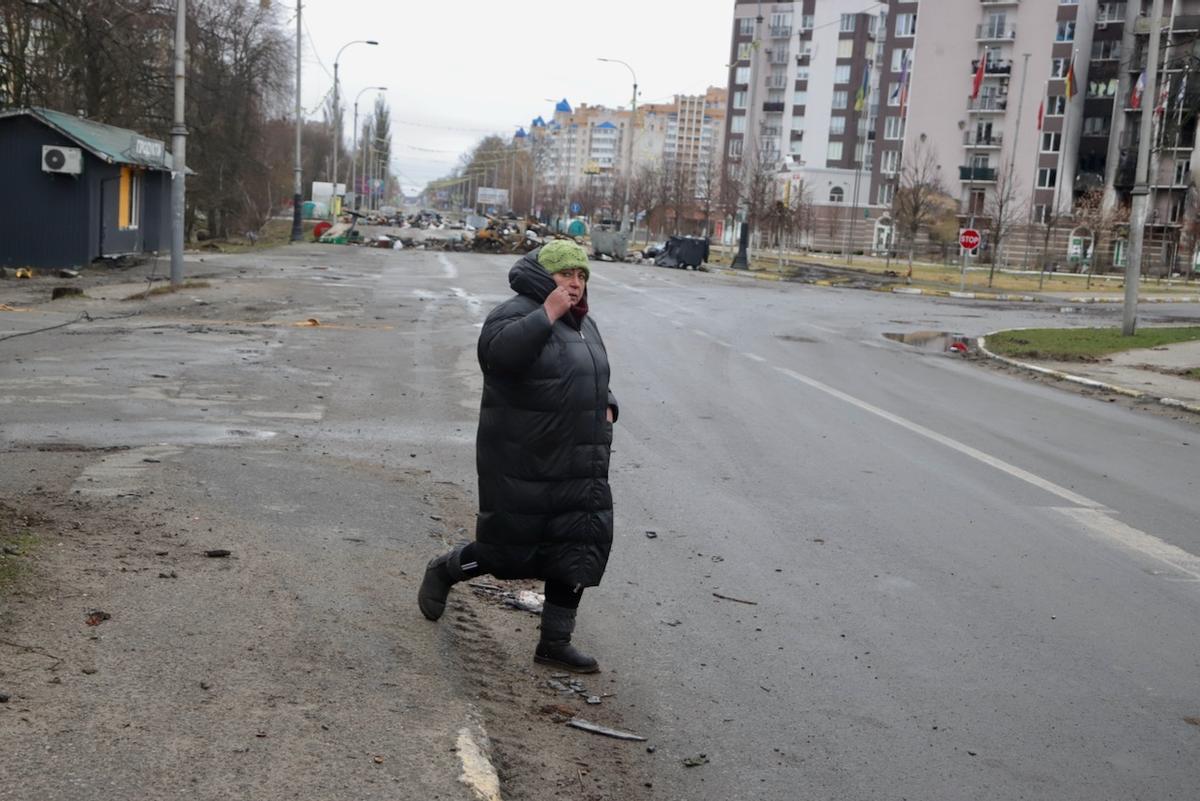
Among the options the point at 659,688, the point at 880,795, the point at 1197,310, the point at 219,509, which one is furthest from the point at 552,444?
the point at 1197,310

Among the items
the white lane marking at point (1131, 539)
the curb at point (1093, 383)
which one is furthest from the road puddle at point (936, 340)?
the white lane marking at point (1131, 539)

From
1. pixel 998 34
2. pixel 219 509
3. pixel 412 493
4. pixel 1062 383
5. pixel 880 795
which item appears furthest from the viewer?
pixel 998 34

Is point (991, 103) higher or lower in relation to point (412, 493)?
higher

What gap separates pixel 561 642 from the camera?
511 cm

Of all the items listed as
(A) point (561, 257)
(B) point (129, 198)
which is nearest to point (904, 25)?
(B) point (129, 198)

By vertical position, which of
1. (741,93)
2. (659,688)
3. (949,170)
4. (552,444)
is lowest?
(659,688)

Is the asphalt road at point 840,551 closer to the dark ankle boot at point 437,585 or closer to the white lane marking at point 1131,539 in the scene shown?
the white lane marking at point 1131,539

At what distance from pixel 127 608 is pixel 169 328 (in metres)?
13.6

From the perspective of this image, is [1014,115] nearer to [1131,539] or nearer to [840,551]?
[1131,539]

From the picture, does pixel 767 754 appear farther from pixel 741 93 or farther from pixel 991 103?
pixel 741 93

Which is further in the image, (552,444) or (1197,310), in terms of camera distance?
(1197,310)

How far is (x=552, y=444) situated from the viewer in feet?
16.1

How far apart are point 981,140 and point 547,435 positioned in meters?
91.5

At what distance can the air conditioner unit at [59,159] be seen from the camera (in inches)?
1052
